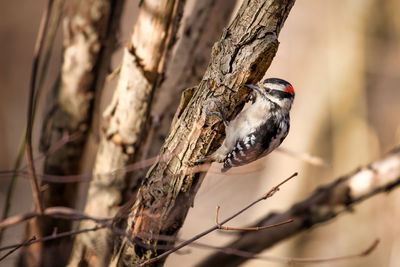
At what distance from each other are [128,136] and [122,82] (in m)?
0.42

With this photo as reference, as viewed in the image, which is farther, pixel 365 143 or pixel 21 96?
pixel 21 96

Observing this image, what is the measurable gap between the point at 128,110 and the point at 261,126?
112cm

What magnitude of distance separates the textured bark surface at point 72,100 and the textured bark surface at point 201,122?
4.56 ft

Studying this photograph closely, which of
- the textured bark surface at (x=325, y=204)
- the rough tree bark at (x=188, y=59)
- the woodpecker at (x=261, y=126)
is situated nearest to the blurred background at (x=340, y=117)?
the textured bark surface at (x=325, y=204)

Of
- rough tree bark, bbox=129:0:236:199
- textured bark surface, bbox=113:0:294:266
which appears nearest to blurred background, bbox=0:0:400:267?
rough tree bark, bbox=129:0:236:199

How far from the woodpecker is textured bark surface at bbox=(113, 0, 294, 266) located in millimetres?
689

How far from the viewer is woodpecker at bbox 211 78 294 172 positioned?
3.37 meters

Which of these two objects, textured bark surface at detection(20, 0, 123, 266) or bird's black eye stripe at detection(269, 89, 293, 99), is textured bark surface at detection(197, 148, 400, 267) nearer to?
bird's black eye stripe at detection(269, 89, 293, 99)

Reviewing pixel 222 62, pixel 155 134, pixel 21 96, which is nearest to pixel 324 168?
pixel 155 134

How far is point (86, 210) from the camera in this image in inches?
144

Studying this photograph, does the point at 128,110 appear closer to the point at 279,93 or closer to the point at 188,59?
the point at 188,59

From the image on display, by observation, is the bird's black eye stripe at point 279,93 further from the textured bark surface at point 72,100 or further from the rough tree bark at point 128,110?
the textured bark surface at point 72,100

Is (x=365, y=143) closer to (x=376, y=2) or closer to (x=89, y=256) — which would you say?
(x=376, y=2)

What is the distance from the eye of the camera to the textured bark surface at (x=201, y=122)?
229 cm
